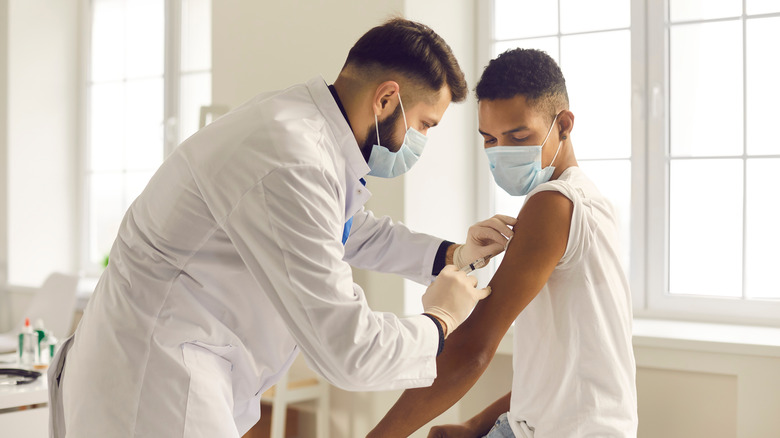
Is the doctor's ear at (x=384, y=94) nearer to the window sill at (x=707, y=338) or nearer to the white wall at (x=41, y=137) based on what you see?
the window sill at (x=707, y=338)

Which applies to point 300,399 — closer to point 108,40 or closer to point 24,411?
point 24,411

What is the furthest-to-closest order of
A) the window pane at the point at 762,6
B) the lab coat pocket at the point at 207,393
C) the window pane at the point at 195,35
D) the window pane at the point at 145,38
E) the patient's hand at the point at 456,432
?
the window pane at the point at 145,38 < the window pane at the point at 195,35 < the window pane at the point at 762,6 < the patient's hand at the point at 456,432 < the lab coat pocket at the point at 207,393

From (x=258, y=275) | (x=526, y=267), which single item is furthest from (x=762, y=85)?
(x=258, y=275)

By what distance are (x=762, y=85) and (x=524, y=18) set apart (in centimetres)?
91

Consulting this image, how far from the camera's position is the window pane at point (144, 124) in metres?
4.50

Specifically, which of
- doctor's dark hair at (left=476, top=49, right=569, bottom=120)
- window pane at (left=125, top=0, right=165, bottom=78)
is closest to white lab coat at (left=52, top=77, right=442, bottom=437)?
doctor's dark hair at (left=476, top=49, right=569, bottom=120)

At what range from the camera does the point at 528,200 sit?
1.42m

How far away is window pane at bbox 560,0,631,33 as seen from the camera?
2800 mm

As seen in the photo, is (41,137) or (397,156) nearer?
(397,156)

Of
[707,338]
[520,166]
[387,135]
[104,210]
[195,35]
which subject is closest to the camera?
[387,135]

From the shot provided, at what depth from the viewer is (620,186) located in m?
2.80

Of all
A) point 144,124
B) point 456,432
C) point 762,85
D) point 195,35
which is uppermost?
point 195,35

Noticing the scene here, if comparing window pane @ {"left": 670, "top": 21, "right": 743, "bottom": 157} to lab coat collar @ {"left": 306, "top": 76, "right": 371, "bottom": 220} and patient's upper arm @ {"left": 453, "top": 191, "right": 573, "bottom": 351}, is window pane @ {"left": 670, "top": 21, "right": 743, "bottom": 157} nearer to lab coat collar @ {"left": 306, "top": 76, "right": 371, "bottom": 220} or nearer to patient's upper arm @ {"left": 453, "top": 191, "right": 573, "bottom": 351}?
patient's upper arm @ {"left": 453, "top": 191, "right": 573, "bottom": 351}

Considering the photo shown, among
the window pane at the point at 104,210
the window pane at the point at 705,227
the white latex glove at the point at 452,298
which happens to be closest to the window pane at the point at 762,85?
the window pane at the point at 705,227
